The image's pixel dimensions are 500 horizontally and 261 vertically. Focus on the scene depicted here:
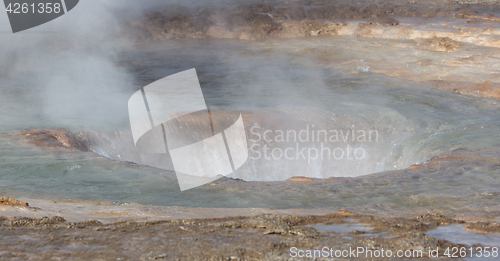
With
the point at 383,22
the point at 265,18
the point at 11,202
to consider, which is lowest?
the point at 11,202

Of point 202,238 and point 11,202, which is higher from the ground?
point 11,202

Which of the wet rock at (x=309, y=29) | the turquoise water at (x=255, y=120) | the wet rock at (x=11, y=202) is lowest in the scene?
the turquoise water at (x=255, y=120)

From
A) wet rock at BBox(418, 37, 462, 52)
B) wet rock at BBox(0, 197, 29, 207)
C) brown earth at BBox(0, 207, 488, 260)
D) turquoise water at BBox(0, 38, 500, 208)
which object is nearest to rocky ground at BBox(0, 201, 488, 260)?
brown earth at BBox(0, 207, 488, 260)

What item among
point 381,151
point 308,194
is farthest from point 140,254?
point 381,151

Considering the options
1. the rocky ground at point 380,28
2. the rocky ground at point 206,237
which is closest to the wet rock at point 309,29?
the rocky ground at point 380,28

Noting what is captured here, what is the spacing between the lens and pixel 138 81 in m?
7.86

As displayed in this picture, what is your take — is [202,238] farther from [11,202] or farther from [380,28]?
[380,28]

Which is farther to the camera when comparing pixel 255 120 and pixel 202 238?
pixel 255 120

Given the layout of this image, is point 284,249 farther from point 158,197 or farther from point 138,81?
point 138,81

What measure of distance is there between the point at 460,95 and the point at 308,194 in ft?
14.4

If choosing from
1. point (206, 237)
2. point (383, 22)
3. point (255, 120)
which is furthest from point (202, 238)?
point (383, 22)

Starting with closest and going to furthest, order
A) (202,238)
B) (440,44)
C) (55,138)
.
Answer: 1. (202,238)
2. (55,138)
3. (440,44)

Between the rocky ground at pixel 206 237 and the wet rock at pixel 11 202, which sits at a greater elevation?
the wet rock at pixel 11 202

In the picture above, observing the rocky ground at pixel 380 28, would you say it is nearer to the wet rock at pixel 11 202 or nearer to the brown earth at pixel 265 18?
the brown earth at pixel 265 18
